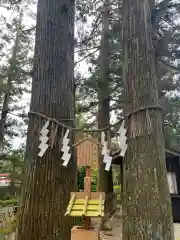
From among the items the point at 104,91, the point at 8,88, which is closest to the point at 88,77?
the point at 104,91

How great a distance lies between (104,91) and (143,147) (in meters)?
5.05

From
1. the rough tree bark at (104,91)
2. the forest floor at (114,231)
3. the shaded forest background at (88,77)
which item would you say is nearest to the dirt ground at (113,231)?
the forest floor at (114,231)

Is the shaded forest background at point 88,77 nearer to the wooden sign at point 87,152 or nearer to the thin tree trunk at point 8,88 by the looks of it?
the thin tree trunk at point 8,88

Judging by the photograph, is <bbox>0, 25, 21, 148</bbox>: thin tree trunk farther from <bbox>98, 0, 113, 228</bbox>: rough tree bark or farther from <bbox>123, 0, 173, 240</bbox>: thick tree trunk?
<bbox>123, 0, 173, 240</bbox>: thick tree trunk

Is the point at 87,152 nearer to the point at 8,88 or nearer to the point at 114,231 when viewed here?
the point at 114,231

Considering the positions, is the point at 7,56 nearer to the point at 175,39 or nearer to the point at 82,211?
the point at 175,39

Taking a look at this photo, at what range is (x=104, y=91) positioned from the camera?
7375 millimetres

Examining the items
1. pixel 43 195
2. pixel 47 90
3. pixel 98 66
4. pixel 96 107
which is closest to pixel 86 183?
pixel 43 195

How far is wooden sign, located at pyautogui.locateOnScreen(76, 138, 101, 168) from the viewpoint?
2.58 m

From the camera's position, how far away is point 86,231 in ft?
7.01

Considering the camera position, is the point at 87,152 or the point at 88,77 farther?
the point at 88,77

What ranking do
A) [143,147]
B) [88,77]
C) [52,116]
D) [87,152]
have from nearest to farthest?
[143,147] < [87,152] < [52,116] < [88,77]

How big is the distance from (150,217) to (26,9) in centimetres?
484

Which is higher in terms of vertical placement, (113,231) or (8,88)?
(8,88)
